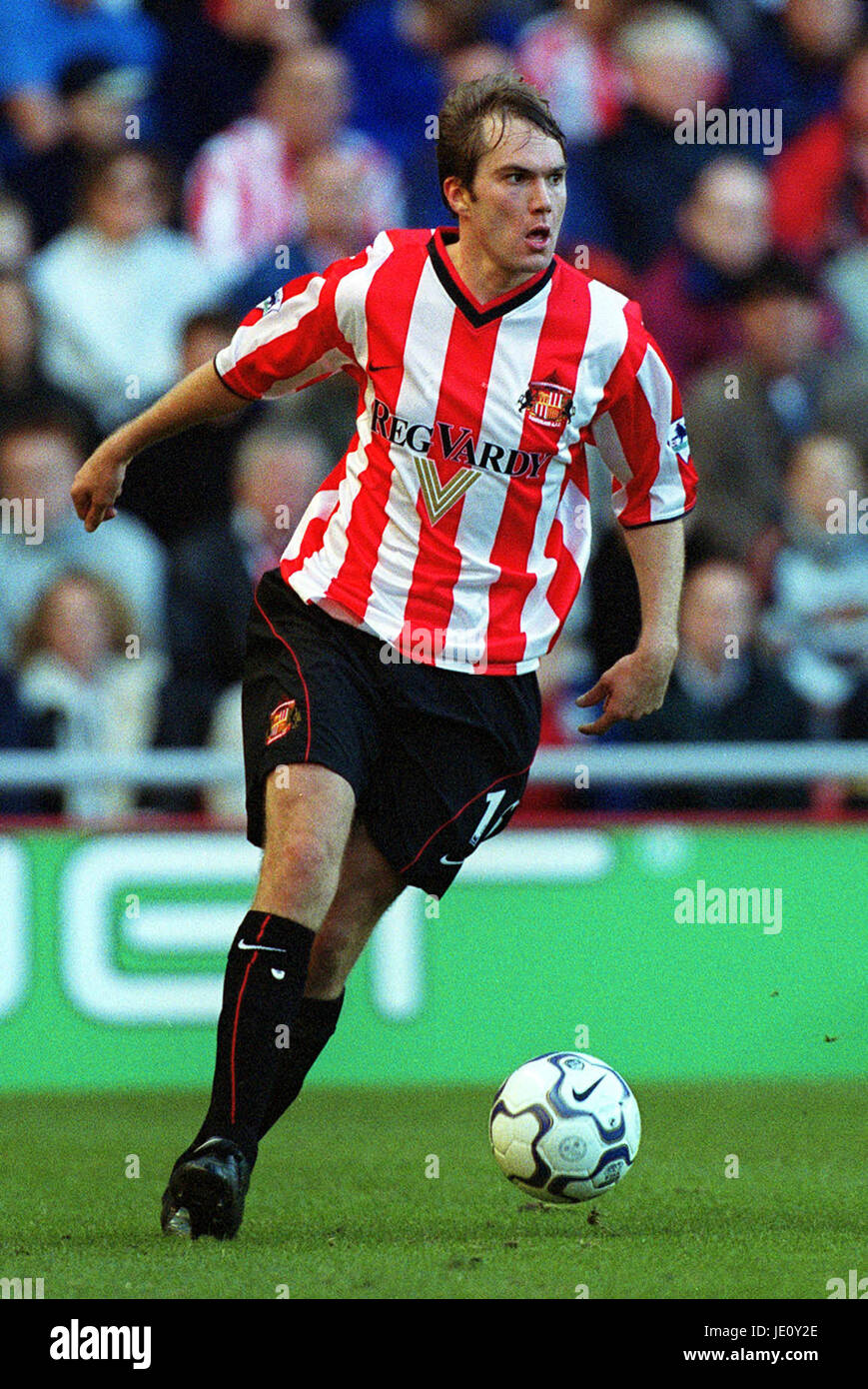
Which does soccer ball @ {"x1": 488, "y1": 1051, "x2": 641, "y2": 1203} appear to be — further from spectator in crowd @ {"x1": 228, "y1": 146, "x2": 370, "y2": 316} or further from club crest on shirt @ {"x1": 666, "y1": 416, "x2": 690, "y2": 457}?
spectator in crowd @ {"x1": 228, "y1": 146, "x2": 370, "y2": 316}

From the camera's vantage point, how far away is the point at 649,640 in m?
4.64

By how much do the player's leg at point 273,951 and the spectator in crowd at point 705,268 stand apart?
537cm

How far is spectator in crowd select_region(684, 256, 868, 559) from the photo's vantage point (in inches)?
346

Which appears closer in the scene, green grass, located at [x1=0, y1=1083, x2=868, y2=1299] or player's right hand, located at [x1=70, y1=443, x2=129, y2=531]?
green grass, located at [x1=0, y1=1083, x2=868, y2=1299]

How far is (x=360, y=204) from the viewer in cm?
893

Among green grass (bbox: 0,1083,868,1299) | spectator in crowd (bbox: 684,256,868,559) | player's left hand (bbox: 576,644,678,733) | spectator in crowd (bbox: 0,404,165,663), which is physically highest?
spectator in crowd (bbox: 684,256,868,559)

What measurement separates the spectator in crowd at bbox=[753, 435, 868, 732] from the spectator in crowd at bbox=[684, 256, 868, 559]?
0.38 feet

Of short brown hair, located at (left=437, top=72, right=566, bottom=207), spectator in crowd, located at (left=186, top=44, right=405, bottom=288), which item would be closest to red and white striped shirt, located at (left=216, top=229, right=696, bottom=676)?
short brown hair, located at (left=437, top=72, right=566, bottom=207)

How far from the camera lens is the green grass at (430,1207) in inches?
150

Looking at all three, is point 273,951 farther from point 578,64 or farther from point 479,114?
point 578,64

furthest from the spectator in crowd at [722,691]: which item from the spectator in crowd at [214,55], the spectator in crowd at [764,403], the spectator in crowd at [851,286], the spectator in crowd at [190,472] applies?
the spectator in crowd at [214,55]

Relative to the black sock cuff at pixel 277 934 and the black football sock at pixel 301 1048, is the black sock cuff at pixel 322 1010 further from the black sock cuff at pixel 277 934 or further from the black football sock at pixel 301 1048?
the black sock cuff at pixel 277 934

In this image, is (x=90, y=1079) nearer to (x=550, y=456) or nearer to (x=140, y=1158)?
(x=140, y=1158)

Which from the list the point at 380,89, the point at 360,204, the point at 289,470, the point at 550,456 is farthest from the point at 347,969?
the point at 380,89
